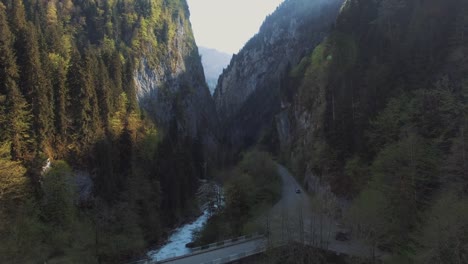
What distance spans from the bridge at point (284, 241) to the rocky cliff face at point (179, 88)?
215 ft

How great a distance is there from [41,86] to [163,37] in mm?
93326

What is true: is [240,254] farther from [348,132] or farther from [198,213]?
[198,213]

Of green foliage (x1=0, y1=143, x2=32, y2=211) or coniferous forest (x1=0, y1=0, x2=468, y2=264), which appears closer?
coniferous forest (x1=0, y1=0, x2=468, y2=264)

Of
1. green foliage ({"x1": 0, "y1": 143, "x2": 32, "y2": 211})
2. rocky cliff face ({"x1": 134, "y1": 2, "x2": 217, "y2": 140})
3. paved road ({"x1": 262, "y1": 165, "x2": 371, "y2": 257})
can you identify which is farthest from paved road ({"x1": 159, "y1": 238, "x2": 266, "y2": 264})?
rocky cliff face ({"x1": 134, "y1": 2, "x2": 217, "y2": 140})

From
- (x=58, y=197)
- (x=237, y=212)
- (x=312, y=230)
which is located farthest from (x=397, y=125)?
(x=58, y=197)

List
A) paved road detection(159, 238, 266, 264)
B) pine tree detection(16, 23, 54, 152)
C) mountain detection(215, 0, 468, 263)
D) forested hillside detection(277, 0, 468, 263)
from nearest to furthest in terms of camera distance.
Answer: forested hillside detection(277, 0, 468, 263)
mountain detection(215, 0, 468, 263)
paved road detection(159, 238, 266, 264)
pine tree detection(16, 23, 54, 152)

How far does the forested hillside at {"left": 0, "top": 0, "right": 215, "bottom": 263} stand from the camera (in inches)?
1715

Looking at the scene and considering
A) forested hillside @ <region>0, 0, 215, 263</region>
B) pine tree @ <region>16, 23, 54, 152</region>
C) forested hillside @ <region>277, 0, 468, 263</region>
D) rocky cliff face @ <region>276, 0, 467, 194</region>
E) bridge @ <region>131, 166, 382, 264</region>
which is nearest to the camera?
forested hillside @ <region>277, 0, 468, 263</region>

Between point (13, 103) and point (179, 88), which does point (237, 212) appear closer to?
point (13, 103)

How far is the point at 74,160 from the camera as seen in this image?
188 ft

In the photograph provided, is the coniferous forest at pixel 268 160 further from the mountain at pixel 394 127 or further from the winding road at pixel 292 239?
the winding road at pixel 292 239

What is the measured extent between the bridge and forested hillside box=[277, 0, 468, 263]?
3.42 meters

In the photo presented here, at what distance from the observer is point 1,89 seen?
5019 cm

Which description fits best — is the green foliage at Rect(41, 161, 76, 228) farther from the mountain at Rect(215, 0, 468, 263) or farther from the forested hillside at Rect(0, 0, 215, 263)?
the mountain at Rect(215, 0, 468, 263)
